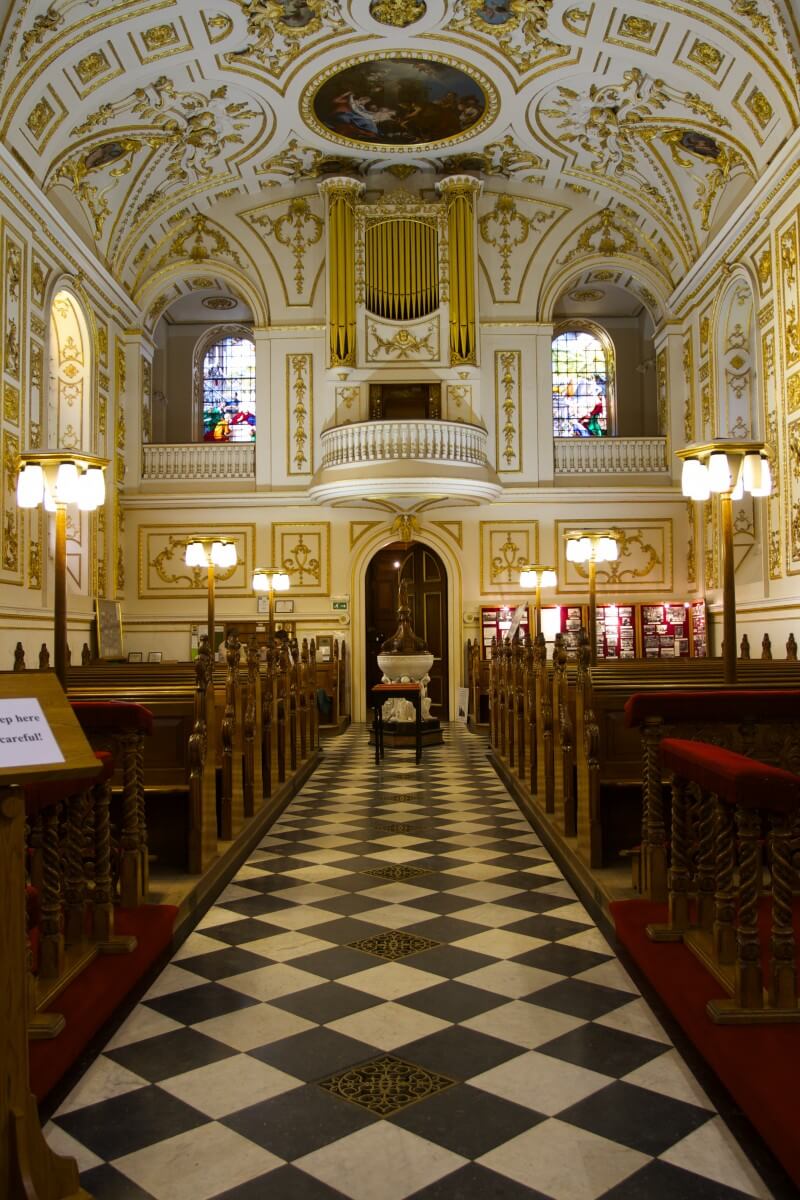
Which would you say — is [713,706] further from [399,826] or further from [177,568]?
[177,568]

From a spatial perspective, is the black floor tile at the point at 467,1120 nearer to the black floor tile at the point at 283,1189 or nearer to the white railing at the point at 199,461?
the black floor tile at the point at 283,1189

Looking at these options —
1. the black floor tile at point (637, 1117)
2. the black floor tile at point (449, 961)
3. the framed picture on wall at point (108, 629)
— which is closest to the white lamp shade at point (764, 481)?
the black floor tile at point (449, 961)

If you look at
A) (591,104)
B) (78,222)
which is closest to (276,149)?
(78,222)

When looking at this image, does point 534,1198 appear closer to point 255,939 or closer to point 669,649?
point 255,939

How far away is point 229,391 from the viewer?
1894 cm

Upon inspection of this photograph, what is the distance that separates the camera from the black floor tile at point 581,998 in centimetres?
344

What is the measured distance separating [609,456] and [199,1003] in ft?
47.2

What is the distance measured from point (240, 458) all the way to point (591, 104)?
7.73 m

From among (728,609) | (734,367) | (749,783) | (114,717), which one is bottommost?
(749,783)

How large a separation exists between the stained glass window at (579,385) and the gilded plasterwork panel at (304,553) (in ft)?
16.9

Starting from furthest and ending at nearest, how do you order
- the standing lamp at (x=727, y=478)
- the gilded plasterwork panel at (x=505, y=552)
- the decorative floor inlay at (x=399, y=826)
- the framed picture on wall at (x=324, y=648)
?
1. the gilded plasterwork panel at (x=505, y=552)
2. the framed picture on wall at (x=324, y=648)
3. the decorative floor inlay at (x=399, y=826)
4. the standing lamp at (x=727, y=478)

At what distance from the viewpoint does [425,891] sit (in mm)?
5113

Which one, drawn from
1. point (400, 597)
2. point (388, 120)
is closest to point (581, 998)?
point (400, 597)

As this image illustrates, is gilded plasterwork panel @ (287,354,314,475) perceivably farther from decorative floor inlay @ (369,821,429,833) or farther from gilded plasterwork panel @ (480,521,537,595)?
decorative floor inlay @ (369,821,429,833)
